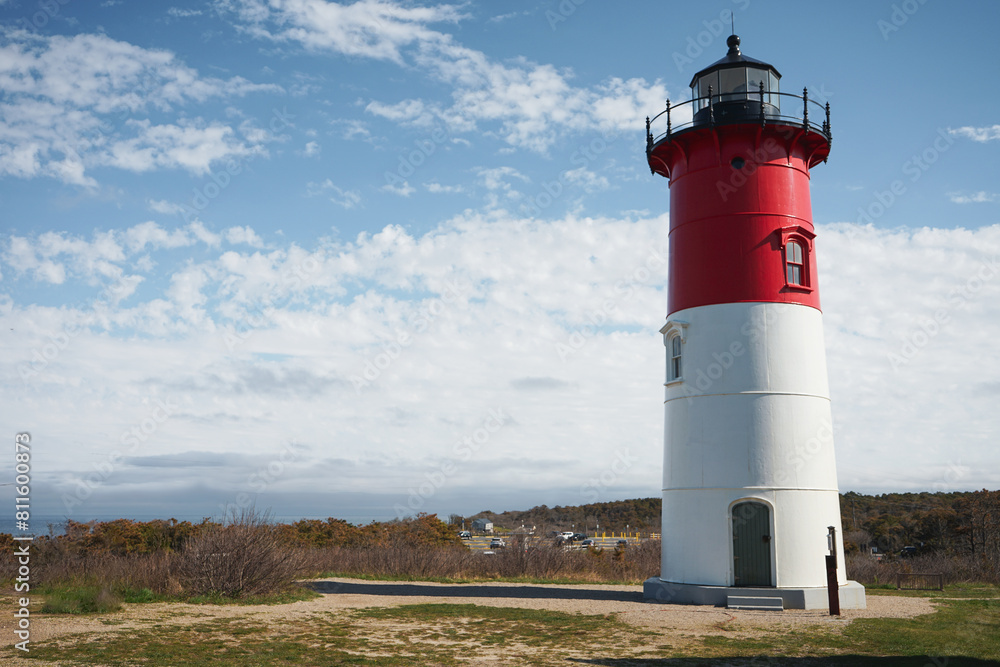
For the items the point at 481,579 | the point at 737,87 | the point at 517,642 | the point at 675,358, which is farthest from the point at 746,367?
the point at 481,579

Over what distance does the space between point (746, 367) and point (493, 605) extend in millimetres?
7701

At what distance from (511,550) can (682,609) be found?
868 cm

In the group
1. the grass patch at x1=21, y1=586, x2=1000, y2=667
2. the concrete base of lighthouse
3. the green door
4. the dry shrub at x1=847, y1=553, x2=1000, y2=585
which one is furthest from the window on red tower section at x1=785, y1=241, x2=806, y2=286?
the dry shrub at x1=847, y1=553, x2=1000, y2=585

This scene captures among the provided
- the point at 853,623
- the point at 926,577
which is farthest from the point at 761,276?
the point at 926,577

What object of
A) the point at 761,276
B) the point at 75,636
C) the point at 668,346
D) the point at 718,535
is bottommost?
the point at 75,636

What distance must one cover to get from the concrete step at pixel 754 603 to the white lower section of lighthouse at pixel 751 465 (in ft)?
0.35

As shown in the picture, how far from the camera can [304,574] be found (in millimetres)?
19062

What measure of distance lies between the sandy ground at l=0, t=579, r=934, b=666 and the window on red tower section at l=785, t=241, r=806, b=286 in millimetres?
7408

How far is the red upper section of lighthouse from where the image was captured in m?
17.7

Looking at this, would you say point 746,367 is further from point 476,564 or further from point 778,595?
point 476,564

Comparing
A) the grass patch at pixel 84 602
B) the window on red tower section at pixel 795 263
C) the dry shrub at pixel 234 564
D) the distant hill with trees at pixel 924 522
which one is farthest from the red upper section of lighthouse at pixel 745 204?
the grass patch at pixel 84 602

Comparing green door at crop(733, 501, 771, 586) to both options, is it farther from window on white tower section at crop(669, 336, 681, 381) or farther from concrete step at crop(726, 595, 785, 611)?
window on white tower section at crop(669, 336, 681, 381)

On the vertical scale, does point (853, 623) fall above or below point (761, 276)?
below

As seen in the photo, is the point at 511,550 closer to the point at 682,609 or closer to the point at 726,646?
the point at 682,609
